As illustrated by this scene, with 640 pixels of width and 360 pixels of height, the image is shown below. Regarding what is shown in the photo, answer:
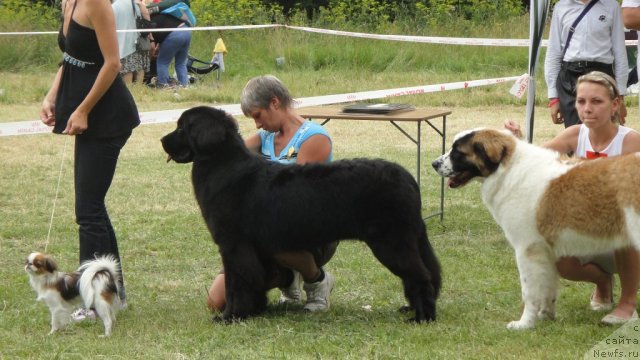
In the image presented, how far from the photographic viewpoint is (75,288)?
4.62 m

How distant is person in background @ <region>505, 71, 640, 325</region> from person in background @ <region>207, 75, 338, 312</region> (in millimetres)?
1013

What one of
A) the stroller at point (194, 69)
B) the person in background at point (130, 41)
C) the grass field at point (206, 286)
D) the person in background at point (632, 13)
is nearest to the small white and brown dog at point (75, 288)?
the grass field at point (206, 286)

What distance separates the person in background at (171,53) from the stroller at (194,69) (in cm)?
15

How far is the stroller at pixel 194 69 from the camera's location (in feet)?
49.9

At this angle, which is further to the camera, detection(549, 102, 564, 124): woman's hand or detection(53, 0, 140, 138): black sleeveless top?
detection(549, 102, 564, 124): woman's hand

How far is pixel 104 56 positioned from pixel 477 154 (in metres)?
1.85

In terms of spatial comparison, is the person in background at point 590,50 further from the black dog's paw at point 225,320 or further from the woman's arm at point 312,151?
the black dog's paw at point 225,320

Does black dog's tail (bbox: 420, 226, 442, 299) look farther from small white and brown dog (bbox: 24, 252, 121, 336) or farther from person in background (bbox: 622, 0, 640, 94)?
person in background (bbox: 622, 0, 640, 94)

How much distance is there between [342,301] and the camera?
5.21 meters

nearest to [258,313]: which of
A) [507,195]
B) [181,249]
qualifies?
[507,195]

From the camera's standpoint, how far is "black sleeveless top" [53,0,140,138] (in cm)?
464

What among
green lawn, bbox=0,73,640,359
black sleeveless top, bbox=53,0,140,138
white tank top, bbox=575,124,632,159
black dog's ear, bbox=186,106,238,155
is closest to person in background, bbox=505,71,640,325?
white tank top, bbox=575,124,632,159

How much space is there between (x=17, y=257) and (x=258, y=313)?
2.31 meters

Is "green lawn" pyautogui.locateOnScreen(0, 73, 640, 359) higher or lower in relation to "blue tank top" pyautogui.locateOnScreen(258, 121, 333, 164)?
lower
